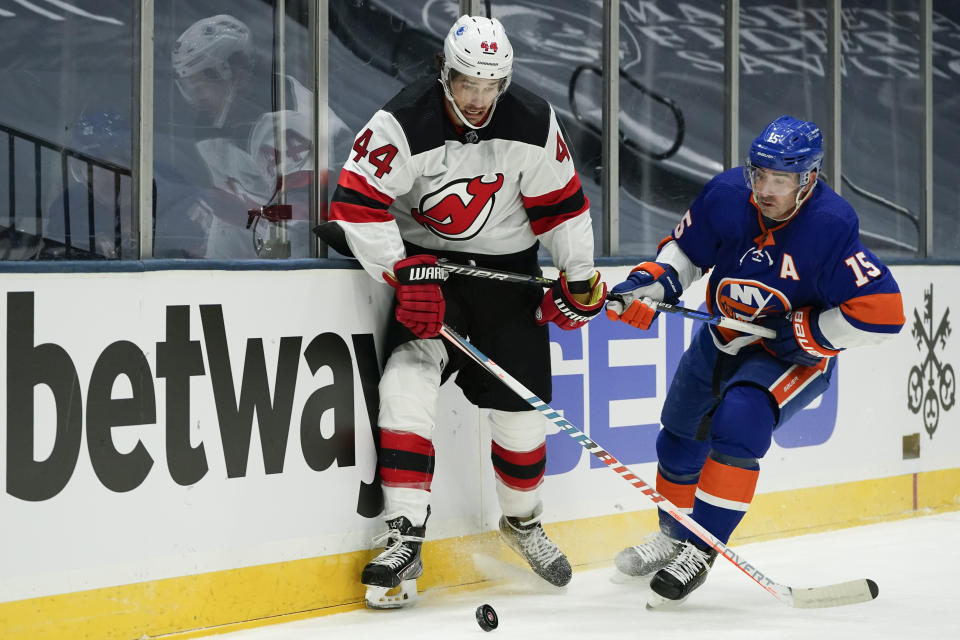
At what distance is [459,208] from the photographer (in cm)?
279

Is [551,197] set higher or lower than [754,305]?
higher

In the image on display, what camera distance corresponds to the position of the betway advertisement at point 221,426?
232 centimetres

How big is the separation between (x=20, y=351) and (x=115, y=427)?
0.25 metres

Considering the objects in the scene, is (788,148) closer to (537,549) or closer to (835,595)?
(835,595)

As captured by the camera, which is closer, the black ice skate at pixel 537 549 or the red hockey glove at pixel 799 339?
the red hockey glove at pixel 799 339

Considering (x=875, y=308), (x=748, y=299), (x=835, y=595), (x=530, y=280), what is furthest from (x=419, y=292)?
(x=835, y=595)

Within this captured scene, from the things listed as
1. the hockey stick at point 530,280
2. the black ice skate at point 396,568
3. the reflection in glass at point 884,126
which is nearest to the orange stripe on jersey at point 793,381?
the hockey stick at point 530,280

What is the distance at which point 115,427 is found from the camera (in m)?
2.42

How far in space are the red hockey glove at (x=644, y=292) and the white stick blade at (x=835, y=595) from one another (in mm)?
731

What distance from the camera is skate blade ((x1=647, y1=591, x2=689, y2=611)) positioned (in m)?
2.77

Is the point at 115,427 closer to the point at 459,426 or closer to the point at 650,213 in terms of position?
the point at 459,426

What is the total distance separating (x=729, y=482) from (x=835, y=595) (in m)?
0.37

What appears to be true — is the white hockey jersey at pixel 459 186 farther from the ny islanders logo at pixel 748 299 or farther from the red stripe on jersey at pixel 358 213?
the ny islanders logo at pixel 748 299

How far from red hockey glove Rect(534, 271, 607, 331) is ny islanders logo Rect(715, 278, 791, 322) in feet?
1.01
